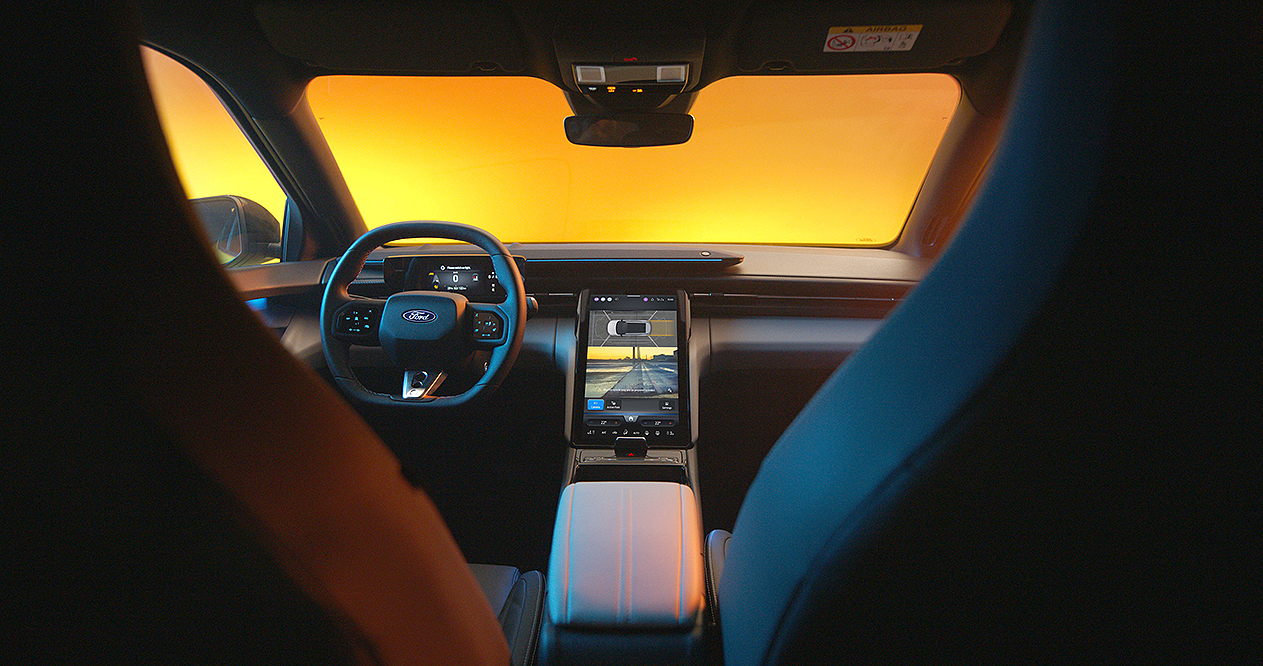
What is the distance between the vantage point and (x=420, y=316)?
58.2 inches

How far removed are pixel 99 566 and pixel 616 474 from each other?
1407 mm

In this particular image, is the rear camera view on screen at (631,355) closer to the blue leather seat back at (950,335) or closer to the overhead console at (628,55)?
the overhead console at (628,55)

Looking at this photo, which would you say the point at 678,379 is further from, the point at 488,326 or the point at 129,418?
the point at 129,418

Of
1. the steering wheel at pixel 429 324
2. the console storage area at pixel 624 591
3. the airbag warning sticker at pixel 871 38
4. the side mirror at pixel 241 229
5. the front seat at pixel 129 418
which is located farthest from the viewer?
the side mirror at pixel 241 229

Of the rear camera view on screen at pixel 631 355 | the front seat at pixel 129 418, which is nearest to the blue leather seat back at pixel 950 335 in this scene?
the front seat at pixel 129 418

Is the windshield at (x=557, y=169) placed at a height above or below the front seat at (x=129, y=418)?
above

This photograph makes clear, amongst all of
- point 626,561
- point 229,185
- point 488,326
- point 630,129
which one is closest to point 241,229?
point 229,185

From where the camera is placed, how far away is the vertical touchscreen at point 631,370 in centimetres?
173

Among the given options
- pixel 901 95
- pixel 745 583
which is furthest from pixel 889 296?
pixel 745 583

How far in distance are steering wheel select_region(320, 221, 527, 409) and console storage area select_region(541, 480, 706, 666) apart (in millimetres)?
577

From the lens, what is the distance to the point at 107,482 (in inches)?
9.2

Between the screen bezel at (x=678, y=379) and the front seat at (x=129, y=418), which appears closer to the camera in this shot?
the front seat at (x=129, y=418)

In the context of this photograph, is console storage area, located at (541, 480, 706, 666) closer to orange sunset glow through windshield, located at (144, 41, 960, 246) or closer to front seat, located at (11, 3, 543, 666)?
front seat, located at (11, 3, 543, 666)

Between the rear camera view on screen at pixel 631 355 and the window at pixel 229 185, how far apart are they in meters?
1.31
